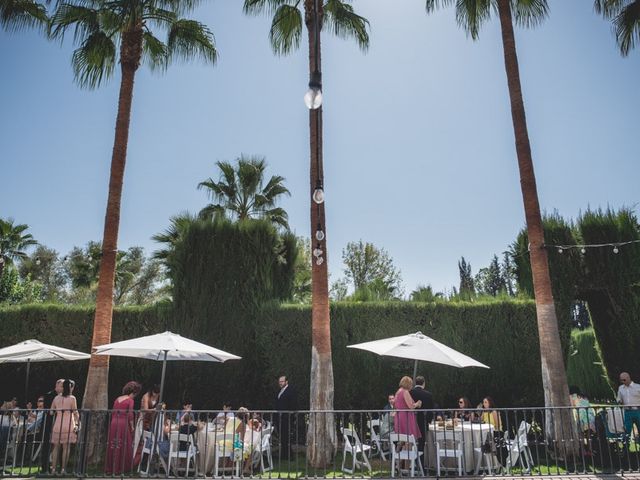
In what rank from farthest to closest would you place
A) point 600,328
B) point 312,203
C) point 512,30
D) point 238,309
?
1. point 600,328
2. point 238,309
3. point 512,30
4. point 312,203

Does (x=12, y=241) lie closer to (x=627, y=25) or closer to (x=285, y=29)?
(x=285, y=29)

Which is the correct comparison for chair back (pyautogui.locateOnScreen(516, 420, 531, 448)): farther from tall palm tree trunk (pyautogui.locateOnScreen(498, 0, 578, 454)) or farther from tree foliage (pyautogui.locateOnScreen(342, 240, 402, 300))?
tree foliage (pyautogui.locateOnScreen(342, 240, 402, 300))

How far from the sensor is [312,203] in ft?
38.7

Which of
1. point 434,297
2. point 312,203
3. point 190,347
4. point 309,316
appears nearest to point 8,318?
point 190,347

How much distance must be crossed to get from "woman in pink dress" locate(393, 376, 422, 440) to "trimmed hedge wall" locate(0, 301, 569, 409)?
4543mm

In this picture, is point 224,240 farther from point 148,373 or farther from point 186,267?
point 148,373

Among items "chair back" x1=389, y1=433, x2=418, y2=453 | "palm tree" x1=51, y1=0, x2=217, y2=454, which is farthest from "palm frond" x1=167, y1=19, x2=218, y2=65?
"chair back" x1=389, y1=433, x2=418, y2=453

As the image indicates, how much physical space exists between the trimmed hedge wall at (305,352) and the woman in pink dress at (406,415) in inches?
179

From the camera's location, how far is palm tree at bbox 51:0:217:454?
39.8 ft

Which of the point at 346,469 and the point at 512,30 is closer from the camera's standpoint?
the point at 346,469

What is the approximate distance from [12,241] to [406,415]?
106ft

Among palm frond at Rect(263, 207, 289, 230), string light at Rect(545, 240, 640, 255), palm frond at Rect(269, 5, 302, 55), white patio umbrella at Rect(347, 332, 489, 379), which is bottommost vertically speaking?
white patio umbrella at Rect(347, 332, 489, 379)

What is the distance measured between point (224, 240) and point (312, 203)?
3.87 metres

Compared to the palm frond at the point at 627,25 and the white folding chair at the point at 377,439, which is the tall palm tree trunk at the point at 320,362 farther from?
the palm frond at the point at 627,25
